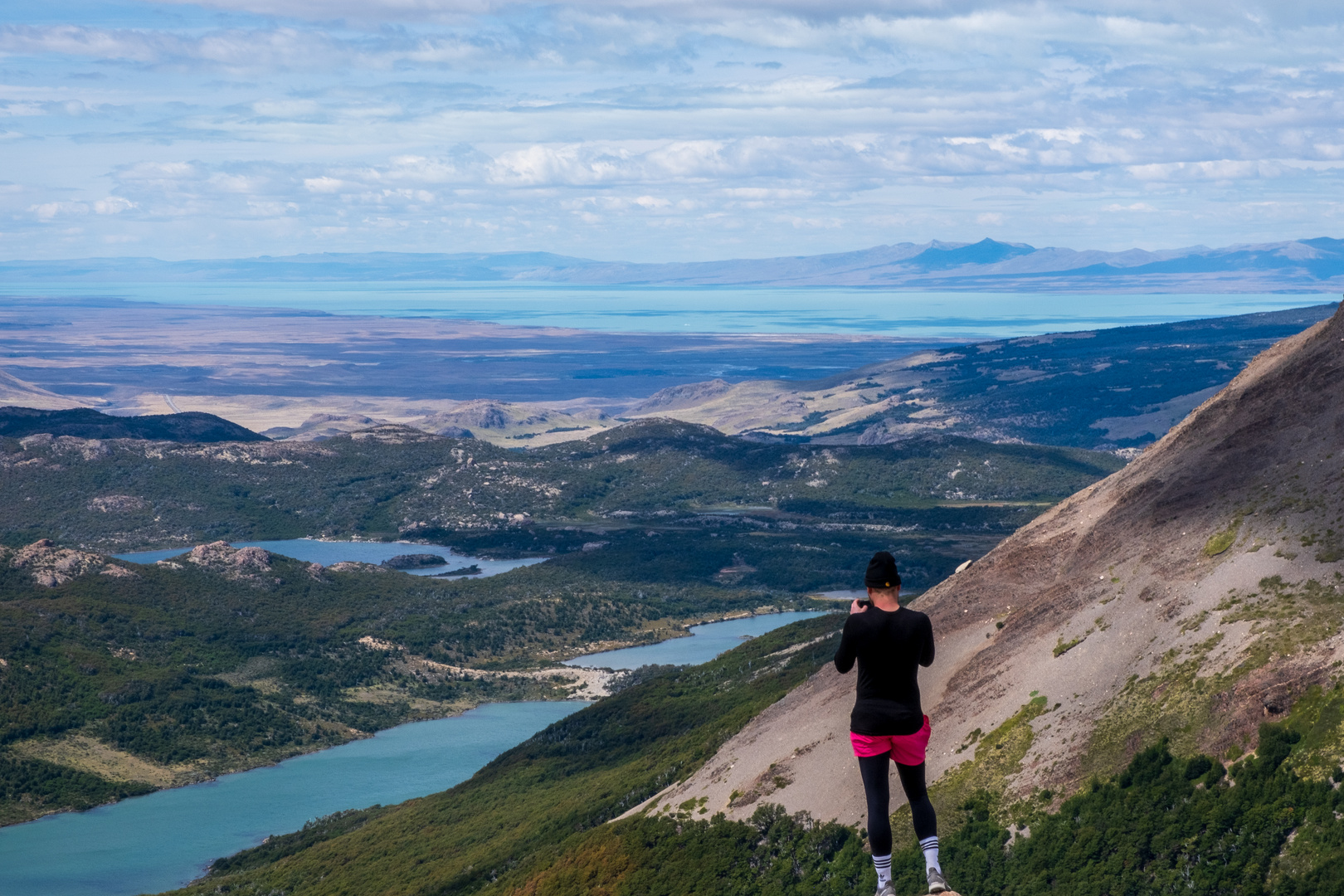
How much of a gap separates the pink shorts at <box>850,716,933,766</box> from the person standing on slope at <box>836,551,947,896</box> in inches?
0.5

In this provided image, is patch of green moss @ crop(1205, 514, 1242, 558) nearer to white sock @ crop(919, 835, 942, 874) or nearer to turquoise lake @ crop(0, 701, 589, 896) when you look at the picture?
white sock @ crop(919, 835, 942, 874)

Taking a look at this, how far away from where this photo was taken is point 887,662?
21953mm

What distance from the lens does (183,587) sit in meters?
163

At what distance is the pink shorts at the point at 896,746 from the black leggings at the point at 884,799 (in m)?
0.10

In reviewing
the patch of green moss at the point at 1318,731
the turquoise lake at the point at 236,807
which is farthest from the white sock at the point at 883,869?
the turquoise lake at the point at 236,807

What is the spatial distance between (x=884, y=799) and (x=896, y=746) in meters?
0.81

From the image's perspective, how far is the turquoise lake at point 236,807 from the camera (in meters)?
96.6

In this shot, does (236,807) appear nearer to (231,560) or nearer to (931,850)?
(231,560)

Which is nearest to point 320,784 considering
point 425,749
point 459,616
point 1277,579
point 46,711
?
point 425,749

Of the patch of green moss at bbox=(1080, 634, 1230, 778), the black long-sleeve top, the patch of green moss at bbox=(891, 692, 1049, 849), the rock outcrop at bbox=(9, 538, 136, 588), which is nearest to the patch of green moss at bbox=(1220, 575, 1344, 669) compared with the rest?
the patch of green moss at bbox=(1080, 634, 1230, 778)

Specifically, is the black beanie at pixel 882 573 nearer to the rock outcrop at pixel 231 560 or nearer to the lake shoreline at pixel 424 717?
the lake shoreline at pixel 424 717

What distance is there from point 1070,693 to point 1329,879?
13.6m

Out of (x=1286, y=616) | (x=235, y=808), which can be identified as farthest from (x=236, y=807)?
(x=1286, y=616)

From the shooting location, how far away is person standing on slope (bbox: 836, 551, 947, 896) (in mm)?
21781
